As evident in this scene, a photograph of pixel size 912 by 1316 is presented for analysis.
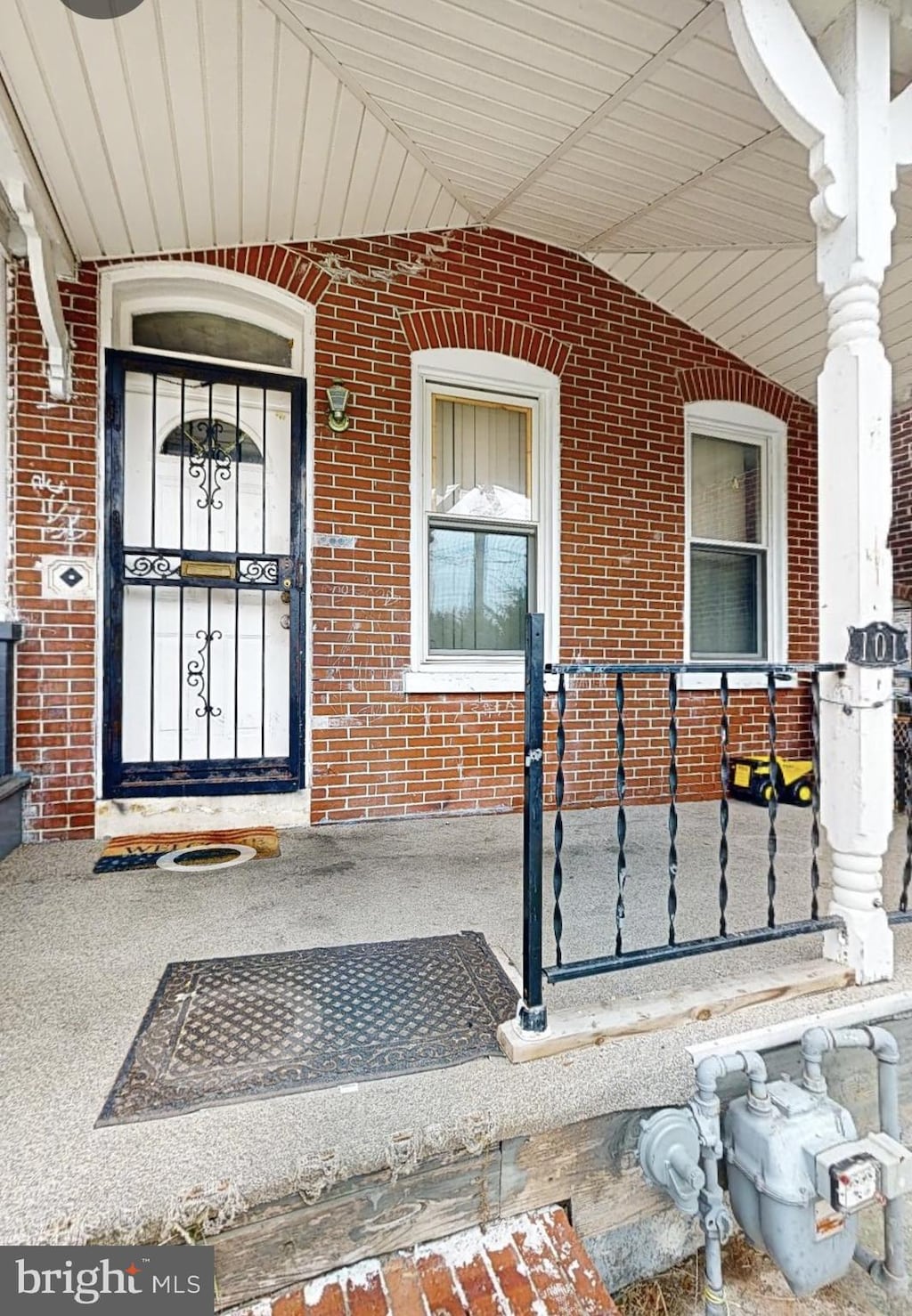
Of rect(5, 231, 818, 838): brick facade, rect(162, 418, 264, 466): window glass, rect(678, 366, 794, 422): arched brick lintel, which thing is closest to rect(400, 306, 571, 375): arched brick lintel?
rect(5, 231, 818, 838): brick facade

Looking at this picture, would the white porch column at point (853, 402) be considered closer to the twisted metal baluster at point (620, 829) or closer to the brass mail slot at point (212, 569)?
the twisted metal baluster at point (620, 829)

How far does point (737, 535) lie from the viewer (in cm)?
443

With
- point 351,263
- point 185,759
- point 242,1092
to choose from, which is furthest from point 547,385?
point 242,1092

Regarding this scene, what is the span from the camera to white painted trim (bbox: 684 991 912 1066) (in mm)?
1452

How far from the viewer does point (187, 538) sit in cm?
321

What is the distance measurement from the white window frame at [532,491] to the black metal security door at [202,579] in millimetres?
613

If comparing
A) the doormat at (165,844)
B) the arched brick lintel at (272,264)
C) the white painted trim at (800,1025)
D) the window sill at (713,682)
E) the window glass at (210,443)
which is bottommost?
the white painted trim at (800,1025)

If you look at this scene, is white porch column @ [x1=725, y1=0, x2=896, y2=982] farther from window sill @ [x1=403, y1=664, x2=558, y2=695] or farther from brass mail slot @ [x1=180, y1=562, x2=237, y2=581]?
brass mail slot @ [x1=180, y1=562, x2=237, y2=581]

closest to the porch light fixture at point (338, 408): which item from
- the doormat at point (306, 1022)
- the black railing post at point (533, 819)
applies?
the black railing post at point (533, 819)

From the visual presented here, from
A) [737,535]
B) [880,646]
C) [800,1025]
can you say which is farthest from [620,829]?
[737,535]

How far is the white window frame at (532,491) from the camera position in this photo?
3.49m

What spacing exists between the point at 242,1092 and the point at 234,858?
1591mm

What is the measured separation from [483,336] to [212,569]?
198 cm

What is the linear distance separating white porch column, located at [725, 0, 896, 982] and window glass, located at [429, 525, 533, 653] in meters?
2.05
